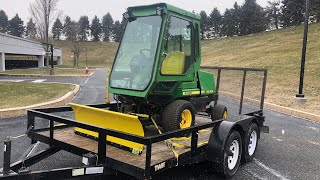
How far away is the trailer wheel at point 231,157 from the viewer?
15.5 feet

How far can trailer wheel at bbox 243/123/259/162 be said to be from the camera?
18.3 ft

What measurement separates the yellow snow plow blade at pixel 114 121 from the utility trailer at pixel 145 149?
0.38 ft

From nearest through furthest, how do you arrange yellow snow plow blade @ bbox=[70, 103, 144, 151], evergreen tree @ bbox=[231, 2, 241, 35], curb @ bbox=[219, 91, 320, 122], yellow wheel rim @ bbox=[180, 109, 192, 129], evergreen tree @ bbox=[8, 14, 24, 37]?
yellow snow plow blade @ bbox=[70, 103, 144, 151]
yellow wheel rim @ bbox=[180, 109, 192, 129]
curb @ bbox=[219, 91, 320, 122]
evergreen tree @ bbox=[231, 2, 241, 35]
evergreen tree @ bbox=[8, 14, 24, 37]

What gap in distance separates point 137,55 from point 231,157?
2.29 metres

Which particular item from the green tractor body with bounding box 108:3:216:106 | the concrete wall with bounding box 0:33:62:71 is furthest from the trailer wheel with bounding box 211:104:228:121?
the concrete wall with bounding box 0:33:62:71

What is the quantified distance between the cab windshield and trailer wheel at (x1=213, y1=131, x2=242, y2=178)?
1581 mm

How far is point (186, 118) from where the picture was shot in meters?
5.55

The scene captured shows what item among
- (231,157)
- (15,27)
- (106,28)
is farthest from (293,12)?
(15,27)

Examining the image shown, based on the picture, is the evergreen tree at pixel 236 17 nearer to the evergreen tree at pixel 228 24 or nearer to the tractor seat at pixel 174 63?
the evergreen tree at pixel 228 24

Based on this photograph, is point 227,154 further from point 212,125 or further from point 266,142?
point 266,142

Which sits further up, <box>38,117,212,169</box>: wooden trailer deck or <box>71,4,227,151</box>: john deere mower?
<box>71,4,227,151</box>: john deere mower

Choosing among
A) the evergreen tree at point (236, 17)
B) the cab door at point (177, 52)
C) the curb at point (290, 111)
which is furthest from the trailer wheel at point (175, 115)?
the evergreen tree at point (236, 17)

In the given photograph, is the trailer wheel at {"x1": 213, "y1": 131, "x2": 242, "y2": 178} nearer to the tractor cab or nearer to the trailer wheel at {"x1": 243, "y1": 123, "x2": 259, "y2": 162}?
the trailer wheel at {"x1": 243, "y1": 123, "x2": 259, "y2": 162}

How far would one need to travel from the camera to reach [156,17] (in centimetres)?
537
